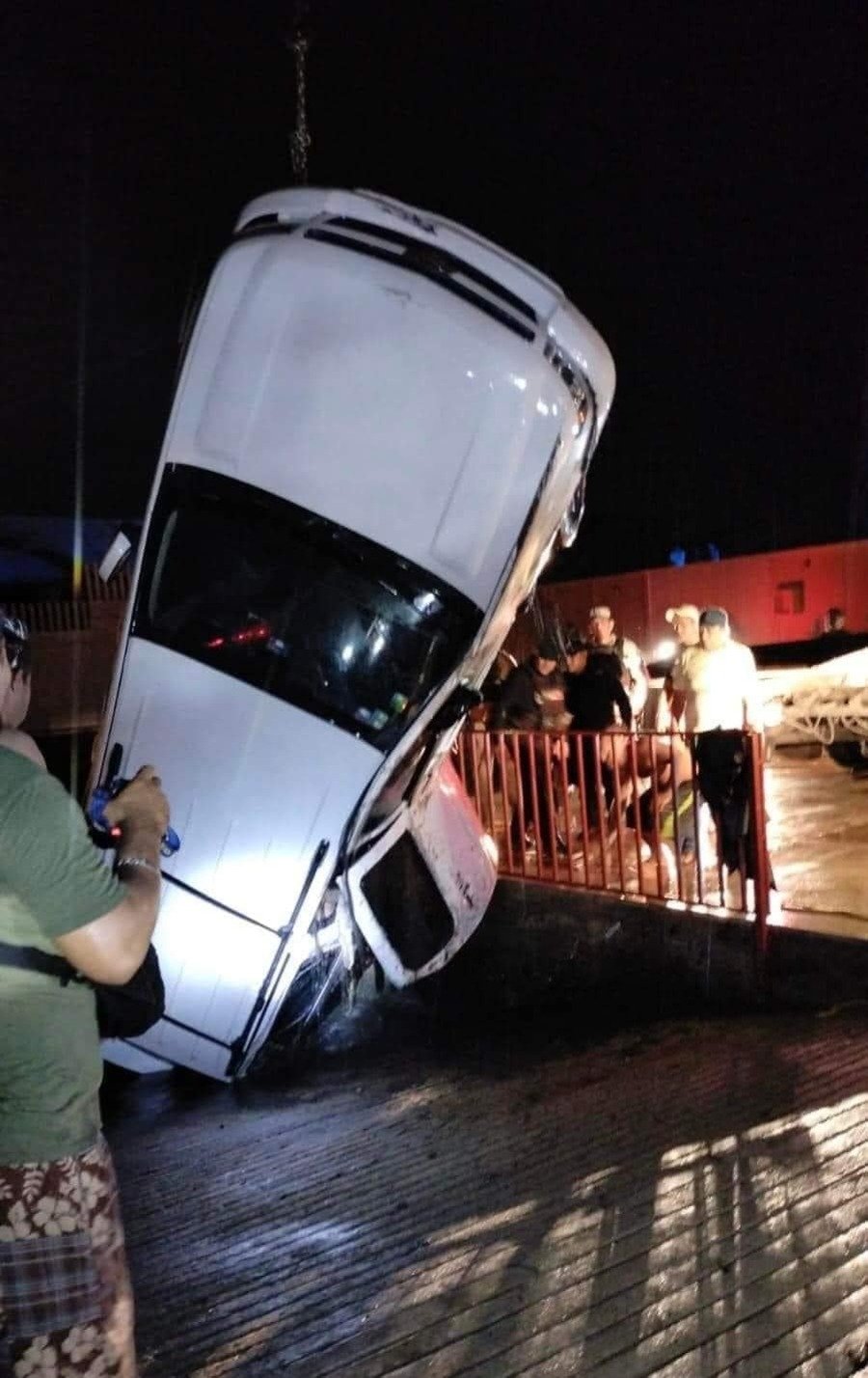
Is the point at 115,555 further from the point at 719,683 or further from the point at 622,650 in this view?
the point at 622,650

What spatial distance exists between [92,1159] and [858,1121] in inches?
Answer: 114

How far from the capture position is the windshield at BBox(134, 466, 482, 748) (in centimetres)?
532

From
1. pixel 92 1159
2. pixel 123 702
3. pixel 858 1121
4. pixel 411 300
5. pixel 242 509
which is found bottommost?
pixel 858 1121

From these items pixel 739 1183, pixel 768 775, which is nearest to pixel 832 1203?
pixel 739 1183

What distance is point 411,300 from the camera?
5133mm

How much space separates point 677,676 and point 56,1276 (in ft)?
20.3

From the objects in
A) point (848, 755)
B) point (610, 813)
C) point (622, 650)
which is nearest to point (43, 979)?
point (610, 813)

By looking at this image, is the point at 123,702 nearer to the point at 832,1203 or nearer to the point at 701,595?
the point at 832,1203

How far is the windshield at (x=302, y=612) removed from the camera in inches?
210

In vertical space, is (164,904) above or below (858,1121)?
above

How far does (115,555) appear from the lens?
5.63 m

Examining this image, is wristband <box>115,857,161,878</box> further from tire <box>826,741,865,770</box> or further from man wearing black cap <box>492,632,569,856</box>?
tire <box>826,741,865,770</box>

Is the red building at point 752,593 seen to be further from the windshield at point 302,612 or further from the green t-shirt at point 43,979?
the green t-shirt at point 43,979

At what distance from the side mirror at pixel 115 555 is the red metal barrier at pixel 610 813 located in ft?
10.2
